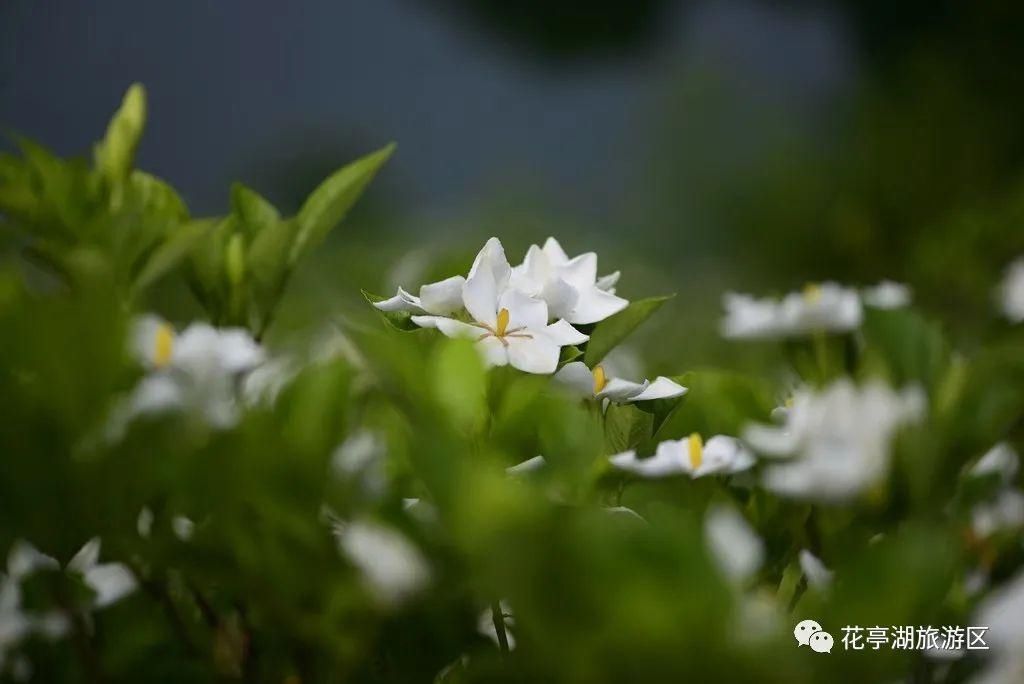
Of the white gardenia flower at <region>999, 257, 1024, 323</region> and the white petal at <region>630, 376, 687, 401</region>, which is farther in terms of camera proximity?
the white gardenia flower at <region>999, 257, 1024, 323</region>

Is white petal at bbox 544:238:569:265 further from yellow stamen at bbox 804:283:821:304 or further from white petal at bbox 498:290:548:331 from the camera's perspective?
yellow stamen at bbox 804:283:821:304

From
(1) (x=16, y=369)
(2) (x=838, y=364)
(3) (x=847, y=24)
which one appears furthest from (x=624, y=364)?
(3) (x=847, y=24)

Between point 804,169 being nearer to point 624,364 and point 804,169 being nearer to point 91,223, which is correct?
point 624,364

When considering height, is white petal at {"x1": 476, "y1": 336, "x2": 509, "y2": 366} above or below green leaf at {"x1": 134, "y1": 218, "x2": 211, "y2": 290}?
below

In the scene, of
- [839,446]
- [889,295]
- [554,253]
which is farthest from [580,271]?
[889,295]

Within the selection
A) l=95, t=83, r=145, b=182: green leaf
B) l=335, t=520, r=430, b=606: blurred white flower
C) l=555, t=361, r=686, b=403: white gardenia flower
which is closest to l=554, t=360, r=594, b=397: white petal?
l=555, t=361, r=686, b=403: white gardenia flower

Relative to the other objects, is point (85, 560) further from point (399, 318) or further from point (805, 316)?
point (805, 316)

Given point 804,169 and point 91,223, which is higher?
point 91,223
